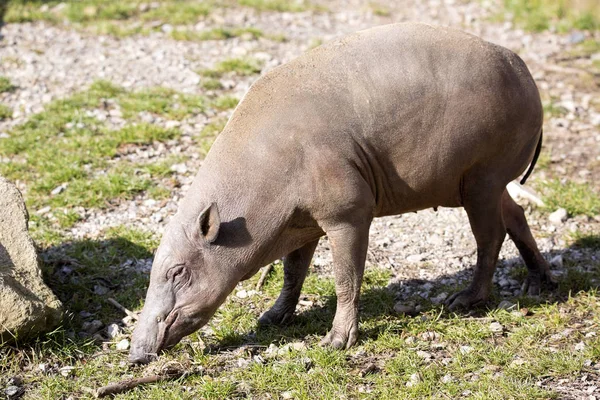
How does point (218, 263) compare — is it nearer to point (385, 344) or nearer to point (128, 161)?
point (385, 344)

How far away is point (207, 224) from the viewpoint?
517cm

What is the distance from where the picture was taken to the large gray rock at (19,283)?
17.4 ft

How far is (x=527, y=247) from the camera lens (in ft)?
21.2

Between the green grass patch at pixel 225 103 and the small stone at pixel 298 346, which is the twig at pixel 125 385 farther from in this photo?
the green grass patch at pixel 225 103

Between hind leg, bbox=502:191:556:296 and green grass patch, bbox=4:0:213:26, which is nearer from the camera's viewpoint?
hind leg, bbox=502:191:556:296

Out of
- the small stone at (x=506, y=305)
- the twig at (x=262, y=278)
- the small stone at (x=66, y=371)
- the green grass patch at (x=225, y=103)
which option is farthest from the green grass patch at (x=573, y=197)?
the small stone at (x=66, y=371)

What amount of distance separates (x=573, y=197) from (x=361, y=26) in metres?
5.57

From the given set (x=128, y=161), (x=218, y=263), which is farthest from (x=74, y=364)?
(x=128, y=161)

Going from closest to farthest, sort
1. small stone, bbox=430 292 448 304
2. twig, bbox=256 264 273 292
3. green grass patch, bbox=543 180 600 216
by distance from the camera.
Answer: small stone, bbox=430 292 448 304 → twig, bbox=256 264 273 292 → green grass patch, bbox=543 180 600 216

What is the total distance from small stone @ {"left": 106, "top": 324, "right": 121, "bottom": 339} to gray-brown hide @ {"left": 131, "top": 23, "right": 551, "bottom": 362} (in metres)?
0.59

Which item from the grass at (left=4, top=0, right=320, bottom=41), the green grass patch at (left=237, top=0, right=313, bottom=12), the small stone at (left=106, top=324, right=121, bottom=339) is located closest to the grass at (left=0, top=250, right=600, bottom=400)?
the small stone at (left=106, top=324, right=121, bottom=339)

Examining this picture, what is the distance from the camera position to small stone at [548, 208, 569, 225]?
7510mm

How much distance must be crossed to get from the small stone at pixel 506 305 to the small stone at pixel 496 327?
230 mm

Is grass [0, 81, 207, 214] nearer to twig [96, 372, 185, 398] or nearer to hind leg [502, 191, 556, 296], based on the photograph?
twig [96, 372, 185, 398]
